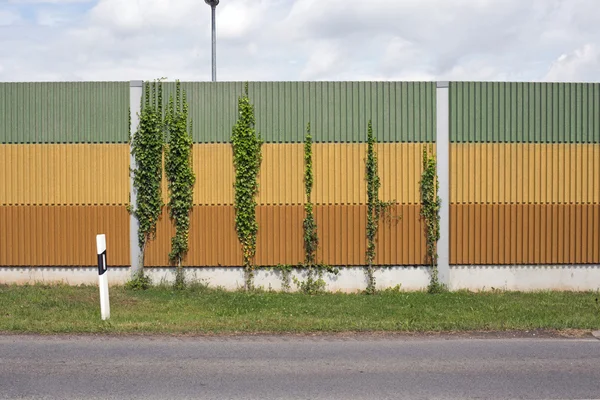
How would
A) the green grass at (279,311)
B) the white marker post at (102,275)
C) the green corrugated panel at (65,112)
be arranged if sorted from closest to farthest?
the green grass at (279,311) < the white marker post at (102,275) < the green corrugated panel at (65,112)

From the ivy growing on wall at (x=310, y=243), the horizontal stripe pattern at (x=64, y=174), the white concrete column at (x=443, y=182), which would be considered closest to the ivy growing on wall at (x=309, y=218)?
the ivy growing on wall at (x=310, y=243)

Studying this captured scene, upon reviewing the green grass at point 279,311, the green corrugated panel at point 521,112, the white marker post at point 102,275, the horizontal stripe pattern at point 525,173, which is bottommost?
the green grass at point 279,311

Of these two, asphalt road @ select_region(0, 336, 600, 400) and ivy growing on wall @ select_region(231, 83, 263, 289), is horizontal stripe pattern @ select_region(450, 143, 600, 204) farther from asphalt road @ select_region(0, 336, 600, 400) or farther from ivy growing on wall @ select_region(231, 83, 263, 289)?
asphalt road @ select_region(0, 336, 600, 400)

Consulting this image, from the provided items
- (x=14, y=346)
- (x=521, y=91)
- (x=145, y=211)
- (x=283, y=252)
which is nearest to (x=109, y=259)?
(x=145, y=211)

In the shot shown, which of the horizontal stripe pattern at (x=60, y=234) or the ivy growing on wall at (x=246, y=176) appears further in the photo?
the horizontal stripe pattern at (x=60, y=234)

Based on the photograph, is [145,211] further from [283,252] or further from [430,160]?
[430,160]

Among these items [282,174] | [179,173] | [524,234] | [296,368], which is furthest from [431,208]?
[296,368]

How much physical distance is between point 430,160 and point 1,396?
1143 centimetres

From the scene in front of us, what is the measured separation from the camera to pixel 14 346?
10.6 meters

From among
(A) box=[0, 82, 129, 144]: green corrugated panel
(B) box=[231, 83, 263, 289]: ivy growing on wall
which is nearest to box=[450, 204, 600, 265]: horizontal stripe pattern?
(B) box=[231, 83, 263, 289]: ivy growing on wall

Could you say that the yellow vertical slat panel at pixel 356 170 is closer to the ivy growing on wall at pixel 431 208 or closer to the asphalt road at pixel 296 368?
the ivy growing on wall at pixel 431 208

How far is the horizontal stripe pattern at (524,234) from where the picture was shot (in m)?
17.2

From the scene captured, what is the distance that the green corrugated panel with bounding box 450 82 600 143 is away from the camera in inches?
675

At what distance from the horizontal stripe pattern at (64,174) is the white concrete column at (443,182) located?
24.2ft
